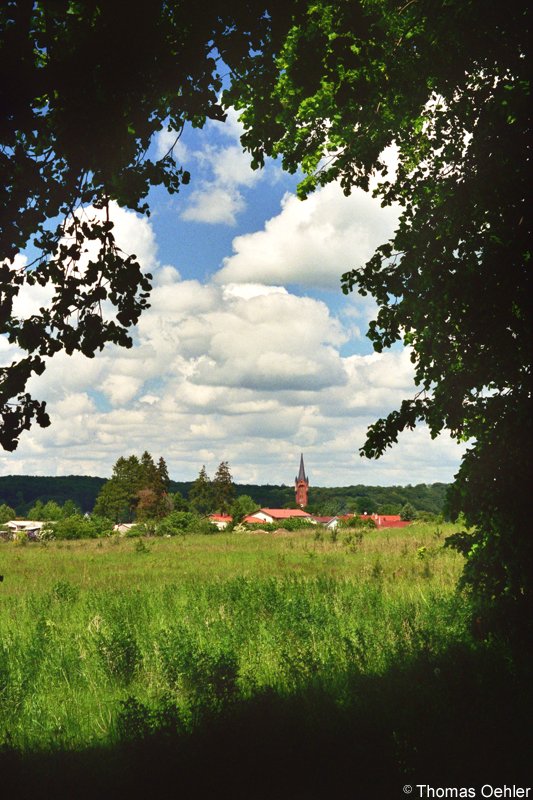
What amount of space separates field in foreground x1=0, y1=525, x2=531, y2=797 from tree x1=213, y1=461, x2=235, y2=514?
9802 centimetres

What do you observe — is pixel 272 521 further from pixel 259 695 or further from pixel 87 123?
pixel 87 123

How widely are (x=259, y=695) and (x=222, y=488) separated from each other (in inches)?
4129

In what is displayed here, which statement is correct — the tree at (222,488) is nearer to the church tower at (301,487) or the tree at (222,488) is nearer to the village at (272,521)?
the village at (272,521)

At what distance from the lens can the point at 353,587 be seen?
45.4ft

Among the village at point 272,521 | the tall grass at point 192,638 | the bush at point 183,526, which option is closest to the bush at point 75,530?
the village at point 272,521

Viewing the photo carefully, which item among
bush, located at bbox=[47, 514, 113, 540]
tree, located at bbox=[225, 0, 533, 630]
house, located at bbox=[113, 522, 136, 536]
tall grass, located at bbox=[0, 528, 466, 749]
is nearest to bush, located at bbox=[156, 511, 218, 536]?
house, located at bbox=[113, 522, 136, 536]

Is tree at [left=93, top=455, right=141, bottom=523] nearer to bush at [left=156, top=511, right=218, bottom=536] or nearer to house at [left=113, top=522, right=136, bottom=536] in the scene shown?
house at [left=113, top=522, right=136, bottom=536]

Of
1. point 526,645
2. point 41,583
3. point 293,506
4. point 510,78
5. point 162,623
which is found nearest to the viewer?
point 526,645

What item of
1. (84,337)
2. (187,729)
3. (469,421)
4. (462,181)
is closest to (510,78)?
(462,181)

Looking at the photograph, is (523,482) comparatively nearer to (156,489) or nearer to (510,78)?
(510,78)

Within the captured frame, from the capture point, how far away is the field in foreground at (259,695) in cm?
509

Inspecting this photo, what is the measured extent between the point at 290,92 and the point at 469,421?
5832 millimetres

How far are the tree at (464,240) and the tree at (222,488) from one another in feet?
336

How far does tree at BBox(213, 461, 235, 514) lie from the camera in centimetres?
11031
